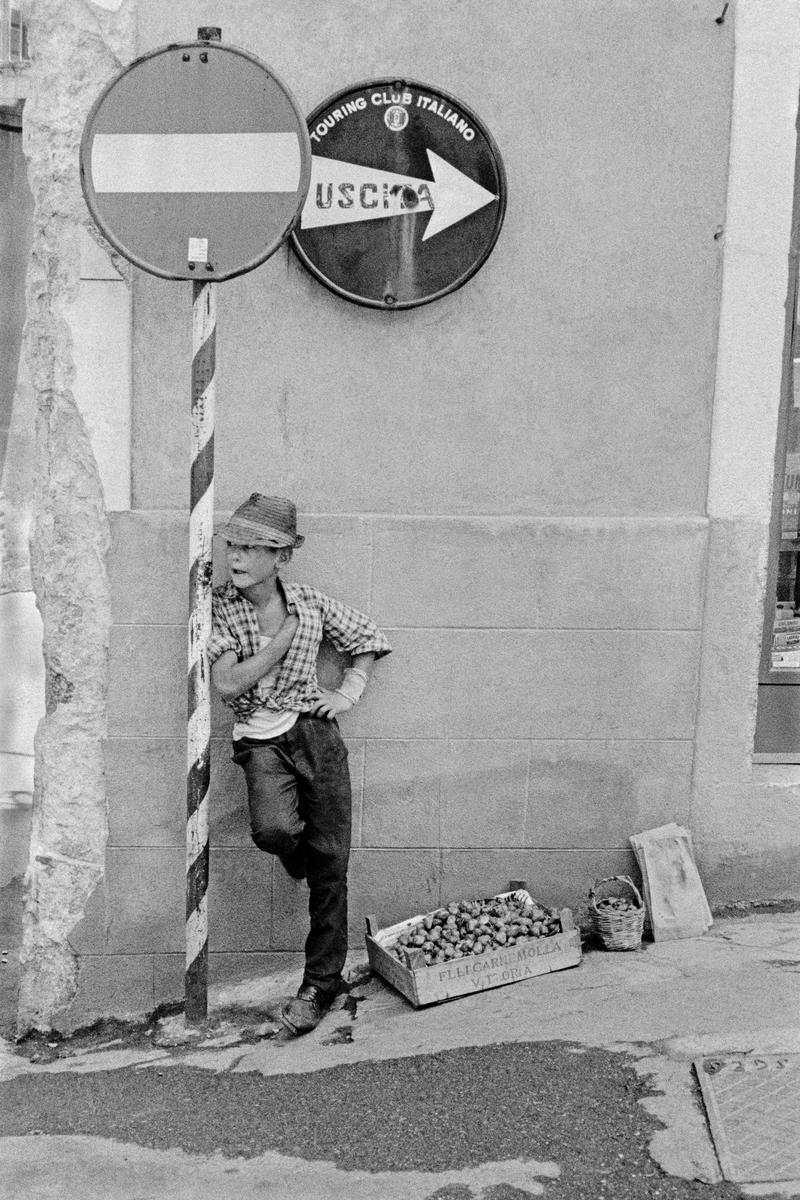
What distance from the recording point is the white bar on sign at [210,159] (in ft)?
13.3

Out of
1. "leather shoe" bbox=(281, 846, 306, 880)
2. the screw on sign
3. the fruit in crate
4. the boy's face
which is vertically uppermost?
the screw on sign

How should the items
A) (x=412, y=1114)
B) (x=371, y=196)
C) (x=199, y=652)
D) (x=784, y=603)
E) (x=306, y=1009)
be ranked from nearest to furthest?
(x=412, y=1114)
(x=199, y=652)
(x=306, y=1009)
(x=371, y=196)
(x=784, y=603)

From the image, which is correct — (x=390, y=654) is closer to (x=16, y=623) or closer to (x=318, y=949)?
(x=318, y=949)

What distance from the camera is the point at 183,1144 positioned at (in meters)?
3.89

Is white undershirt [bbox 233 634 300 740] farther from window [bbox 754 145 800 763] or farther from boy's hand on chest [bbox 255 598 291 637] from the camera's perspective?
window [bbox 754 145 800 763]

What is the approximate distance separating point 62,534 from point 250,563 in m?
0.76

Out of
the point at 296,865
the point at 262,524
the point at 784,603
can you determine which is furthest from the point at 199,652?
the point at 784,603

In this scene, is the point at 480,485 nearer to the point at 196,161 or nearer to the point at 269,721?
the point at 269,721

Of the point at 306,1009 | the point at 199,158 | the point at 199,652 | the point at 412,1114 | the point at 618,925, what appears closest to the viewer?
the point at 412,1114

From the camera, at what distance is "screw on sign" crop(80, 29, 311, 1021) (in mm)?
4035

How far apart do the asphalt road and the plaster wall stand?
2.47 ft

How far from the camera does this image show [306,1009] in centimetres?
460

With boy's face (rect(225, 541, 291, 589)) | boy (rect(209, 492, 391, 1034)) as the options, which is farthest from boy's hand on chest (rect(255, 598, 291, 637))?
boy's face (rect(225, 541, 291, 589))

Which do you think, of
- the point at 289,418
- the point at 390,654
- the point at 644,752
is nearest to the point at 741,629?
the point at 644,752
